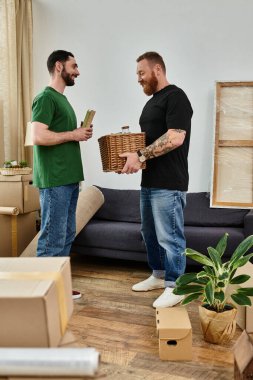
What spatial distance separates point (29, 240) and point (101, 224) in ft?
2.15

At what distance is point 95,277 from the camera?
10.1ft

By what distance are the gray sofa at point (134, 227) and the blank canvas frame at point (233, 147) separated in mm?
135

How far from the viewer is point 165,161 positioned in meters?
2.39

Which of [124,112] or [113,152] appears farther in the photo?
[124,112]

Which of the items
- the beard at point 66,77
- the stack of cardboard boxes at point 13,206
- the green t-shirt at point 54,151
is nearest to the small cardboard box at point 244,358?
the green t-shirt at point 54,151

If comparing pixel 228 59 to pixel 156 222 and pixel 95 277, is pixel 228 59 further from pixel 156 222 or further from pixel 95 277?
pixel 95 277

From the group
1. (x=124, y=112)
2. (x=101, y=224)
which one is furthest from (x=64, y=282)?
(x=124, y=112)

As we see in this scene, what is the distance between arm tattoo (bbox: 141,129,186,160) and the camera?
226 centimetres

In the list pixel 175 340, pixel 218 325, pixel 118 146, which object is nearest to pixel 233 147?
pixel 118 146

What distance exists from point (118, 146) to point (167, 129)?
0.32 meters

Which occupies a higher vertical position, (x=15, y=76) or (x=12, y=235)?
(x=15, y=76)

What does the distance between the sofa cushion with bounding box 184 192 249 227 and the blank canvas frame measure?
0.25 ft

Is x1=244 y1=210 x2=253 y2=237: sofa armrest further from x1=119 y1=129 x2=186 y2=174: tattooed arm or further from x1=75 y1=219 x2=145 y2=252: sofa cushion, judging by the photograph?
x1=119 y1=129 x2=186 y2=174: tattooed arm

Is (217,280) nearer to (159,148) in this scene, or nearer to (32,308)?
(159,148)
